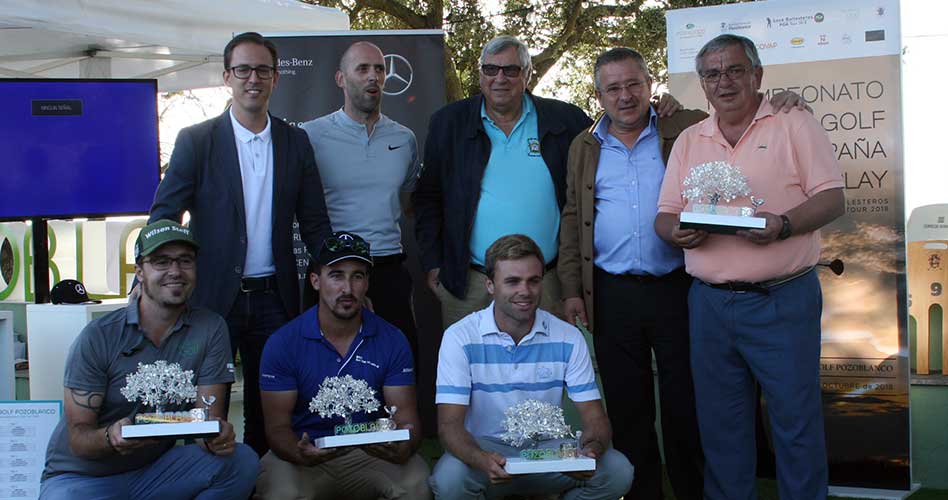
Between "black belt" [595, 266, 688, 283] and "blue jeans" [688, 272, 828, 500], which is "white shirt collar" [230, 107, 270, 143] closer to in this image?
"black belt" [595, 266, 688, 283]

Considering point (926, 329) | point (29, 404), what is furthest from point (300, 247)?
point (926, 329)

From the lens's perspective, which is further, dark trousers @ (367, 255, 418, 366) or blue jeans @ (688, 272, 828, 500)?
dark trousers @ (367, 255, 418, 366)

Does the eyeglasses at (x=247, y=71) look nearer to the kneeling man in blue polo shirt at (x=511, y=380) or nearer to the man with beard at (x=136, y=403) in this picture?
the man with beard at (x=136, y=403)

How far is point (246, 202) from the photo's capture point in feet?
14.3

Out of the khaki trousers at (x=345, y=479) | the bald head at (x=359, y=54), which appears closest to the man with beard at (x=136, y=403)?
the khaki trousers at (x=345, y=479)

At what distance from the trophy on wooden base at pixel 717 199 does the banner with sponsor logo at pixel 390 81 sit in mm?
2826

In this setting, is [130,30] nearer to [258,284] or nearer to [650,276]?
[258,284]

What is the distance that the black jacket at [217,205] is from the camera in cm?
427

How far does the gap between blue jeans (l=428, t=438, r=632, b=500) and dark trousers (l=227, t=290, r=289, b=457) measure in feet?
3.19

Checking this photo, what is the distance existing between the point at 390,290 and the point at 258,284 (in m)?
0.80

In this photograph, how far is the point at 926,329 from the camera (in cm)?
537

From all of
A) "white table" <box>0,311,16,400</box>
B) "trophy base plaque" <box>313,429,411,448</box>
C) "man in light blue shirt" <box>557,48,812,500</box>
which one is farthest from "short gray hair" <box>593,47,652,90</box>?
"white table" <box>0,311,16,400</box>

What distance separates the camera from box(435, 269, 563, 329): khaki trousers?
4703mm

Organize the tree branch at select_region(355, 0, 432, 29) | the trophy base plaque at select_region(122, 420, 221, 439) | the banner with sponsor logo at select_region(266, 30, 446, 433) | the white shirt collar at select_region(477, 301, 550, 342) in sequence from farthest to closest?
the tree branch at select_region(355, 0, 432, 29) < the banner with sponsor logo at select_region(266, 30, 446, 433) < the white shirt collar at select_region(477, 301, 550, 342) < the trophy base plaque at select_region(122, 420, 221, 439)
